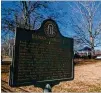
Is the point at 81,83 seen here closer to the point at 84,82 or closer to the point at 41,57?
the point at 84,82

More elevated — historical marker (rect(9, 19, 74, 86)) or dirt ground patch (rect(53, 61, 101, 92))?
historical marker (rect(9, 19, 74, 86))

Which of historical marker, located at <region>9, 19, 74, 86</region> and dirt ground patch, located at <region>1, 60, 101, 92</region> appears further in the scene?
dirt ground patch, located at <region>1, 60, 101, 92</region>

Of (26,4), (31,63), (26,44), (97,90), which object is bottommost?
(97,90)

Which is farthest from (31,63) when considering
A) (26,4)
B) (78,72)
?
(26,4)

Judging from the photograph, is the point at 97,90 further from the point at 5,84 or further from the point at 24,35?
the point at 24,35

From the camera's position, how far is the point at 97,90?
30.6 feet

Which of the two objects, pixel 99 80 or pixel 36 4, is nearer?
pixel 99 80

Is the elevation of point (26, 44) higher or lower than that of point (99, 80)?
higher

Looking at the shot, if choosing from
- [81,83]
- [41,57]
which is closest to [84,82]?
[81,83]

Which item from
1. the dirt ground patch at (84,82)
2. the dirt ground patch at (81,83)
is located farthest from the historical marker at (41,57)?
the dirt ground patch at (84,82)

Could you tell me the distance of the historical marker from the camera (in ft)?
17.1

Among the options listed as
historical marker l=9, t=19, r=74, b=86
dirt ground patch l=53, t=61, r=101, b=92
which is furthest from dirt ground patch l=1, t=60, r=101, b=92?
historical marker l=9, t=19, r=74, b=86

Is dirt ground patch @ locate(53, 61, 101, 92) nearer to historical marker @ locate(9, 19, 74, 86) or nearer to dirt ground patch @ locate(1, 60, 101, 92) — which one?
dirt ground patch @ locate(1, 60, 101, 92)

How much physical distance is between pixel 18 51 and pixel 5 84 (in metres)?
4.27
